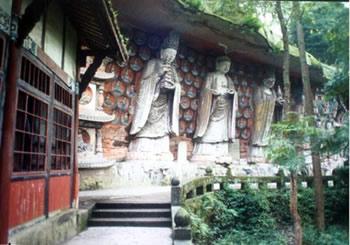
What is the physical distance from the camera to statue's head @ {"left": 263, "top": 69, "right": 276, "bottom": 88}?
15.2 meters

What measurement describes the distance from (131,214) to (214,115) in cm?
724

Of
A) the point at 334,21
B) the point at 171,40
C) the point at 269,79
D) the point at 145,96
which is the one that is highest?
the point at 171,40

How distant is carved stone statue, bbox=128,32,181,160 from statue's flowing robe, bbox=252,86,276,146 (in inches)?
190

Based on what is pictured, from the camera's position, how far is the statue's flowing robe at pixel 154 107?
11508 millimetres

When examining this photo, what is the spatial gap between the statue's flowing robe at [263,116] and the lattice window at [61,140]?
33.4 feet

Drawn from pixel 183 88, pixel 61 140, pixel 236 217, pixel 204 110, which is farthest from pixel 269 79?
pixel 61 140

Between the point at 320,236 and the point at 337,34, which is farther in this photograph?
the point at 320,236

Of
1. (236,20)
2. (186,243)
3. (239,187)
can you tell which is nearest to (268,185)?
(239,187)

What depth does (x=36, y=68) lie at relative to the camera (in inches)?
184

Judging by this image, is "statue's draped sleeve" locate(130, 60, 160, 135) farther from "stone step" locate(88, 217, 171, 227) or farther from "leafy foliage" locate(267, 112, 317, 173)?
"leafy foliage" locate(267, 112, 317, 173)

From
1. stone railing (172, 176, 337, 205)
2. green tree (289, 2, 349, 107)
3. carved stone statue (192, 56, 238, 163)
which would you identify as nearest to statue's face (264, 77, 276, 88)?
carved stone statue (192, 56, 238, 163)

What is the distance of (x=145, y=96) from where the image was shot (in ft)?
38.0

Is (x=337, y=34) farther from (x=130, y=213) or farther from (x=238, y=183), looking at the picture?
(x=238, y=183)

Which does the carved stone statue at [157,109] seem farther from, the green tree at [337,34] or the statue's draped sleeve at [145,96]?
the green tree at [337,34]
